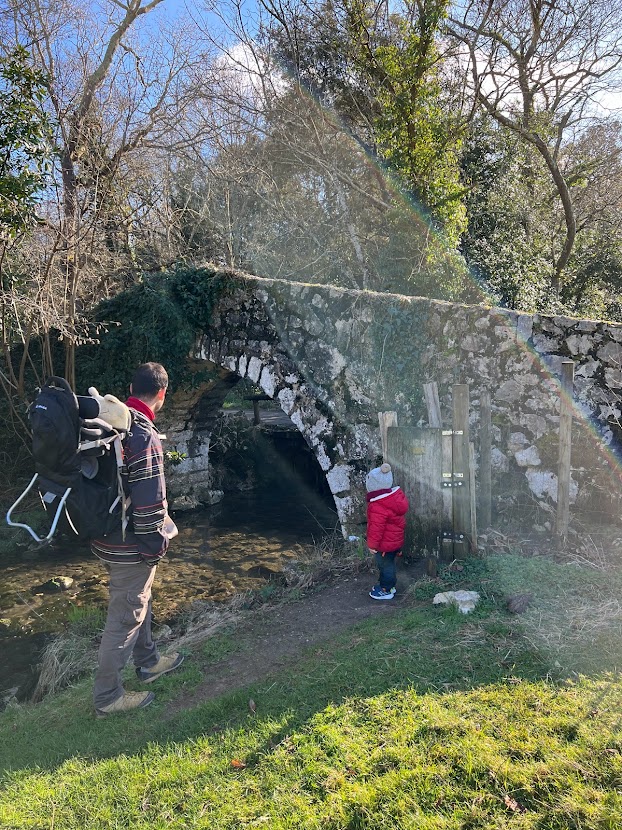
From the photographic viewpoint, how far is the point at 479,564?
529 centimetres

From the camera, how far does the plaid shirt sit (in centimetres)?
363

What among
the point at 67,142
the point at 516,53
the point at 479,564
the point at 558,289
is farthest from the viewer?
the point at 558,289

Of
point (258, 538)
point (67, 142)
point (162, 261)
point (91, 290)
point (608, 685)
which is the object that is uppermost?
point (67, 142)

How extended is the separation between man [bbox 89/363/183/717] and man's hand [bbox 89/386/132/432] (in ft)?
0.33

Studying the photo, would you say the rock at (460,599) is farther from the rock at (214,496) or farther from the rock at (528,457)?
Result: the rock at (214,496)

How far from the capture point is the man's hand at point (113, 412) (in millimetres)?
3512

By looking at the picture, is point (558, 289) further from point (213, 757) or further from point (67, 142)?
point (213, 757)

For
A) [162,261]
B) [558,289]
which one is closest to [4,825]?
[162,261]

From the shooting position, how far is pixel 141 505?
362 centimetres

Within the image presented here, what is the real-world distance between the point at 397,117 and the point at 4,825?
11124 millimetres

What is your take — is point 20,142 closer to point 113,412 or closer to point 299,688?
point 113,412

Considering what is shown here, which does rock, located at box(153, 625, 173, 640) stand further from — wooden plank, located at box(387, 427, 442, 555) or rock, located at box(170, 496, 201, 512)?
rock, located at box(170, 496, 201, 512)

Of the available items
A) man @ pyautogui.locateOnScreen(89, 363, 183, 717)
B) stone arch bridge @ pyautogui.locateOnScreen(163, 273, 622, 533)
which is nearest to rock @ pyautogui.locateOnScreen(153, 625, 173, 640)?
man @ pyautogui.locateOnScreen(89, 363, 183, 717)

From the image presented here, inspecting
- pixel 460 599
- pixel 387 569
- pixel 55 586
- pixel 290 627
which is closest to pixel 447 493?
pixel 387 569
